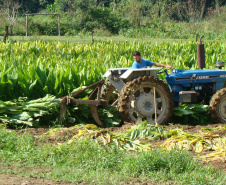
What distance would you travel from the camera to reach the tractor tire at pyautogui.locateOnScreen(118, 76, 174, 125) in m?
7.13

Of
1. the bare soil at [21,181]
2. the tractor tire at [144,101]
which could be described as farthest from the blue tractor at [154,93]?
the bare soil at [21,181]

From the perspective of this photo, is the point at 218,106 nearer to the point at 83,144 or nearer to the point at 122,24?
the point at 83,144

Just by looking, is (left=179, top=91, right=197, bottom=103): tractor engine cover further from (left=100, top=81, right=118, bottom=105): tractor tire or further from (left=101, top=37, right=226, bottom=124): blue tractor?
(left=100, top=81, right=118, bottom=105): tractor tire

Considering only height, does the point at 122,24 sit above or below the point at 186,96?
above

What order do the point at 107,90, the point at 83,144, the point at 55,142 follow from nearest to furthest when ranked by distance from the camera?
1. the point at 83,144
2. the point at 55,142
3. the point at 107,90

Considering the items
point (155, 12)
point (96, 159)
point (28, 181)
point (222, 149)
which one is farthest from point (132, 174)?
point (155, 12)

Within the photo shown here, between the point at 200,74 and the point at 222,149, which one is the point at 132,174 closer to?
the point at 222,149

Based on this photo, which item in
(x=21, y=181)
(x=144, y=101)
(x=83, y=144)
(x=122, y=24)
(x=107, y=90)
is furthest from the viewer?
(x=122, y=24)

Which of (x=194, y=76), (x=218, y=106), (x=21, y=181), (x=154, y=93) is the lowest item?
(x=21, y=181)

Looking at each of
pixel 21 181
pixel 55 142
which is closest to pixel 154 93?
pixel 55 142

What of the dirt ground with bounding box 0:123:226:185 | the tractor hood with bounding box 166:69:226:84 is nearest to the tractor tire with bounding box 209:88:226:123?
the dirt ground with bounding box 0:123:226:185

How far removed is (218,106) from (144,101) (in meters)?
1.43

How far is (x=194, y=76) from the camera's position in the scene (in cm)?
778

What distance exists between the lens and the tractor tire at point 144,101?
7129 mm
